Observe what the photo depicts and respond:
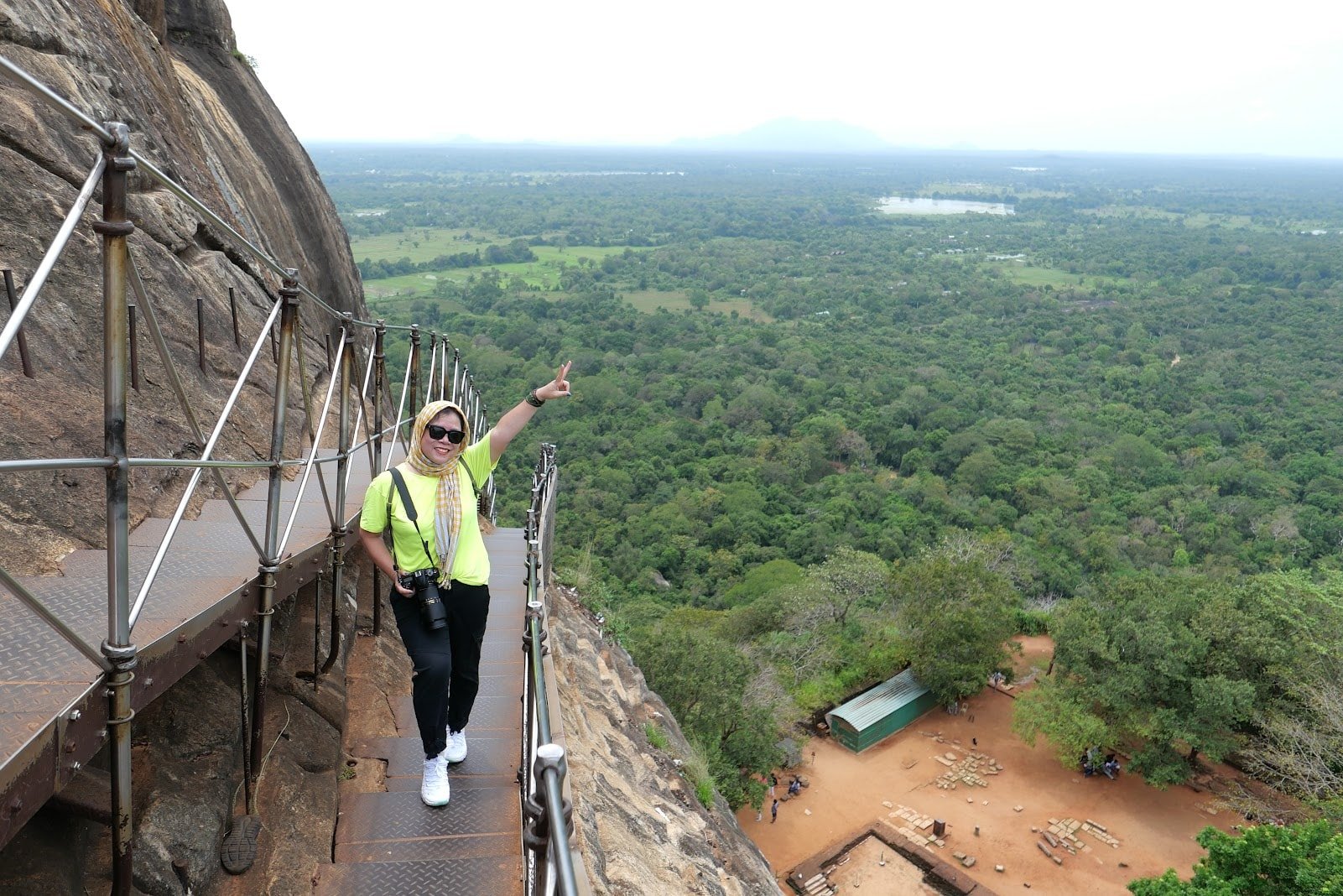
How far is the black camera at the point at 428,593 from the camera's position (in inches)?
137

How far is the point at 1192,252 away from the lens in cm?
10925

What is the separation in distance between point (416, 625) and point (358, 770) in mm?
1135

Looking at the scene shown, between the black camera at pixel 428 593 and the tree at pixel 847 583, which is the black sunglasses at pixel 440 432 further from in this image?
the tree at pixel 847 583

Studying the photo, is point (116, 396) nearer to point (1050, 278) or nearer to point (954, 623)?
point (954, 623)

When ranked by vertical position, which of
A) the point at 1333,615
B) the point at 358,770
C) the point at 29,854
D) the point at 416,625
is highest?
the point at 416,625

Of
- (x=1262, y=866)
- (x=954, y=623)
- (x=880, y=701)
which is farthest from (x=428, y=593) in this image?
(x=954, y=623)

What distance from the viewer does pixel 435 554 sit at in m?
3.54

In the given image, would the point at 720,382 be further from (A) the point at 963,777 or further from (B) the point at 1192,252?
(B) the point at 1192,252

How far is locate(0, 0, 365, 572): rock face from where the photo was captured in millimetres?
3863

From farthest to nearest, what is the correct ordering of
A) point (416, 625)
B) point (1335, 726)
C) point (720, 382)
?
point (720, 382)
point (1335, 726)
point (416, 625)

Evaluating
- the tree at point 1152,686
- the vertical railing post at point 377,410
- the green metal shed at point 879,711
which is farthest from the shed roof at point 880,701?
the vertical railing post at point 377,410

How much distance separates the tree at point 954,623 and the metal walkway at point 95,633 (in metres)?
17.5

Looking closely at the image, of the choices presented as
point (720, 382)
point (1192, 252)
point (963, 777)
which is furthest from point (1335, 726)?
point (1192, 252)

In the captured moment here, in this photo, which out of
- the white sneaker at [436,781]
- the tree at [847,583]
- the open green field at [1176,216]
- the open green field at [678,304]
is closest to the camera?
the white sneaker at [436,781]
